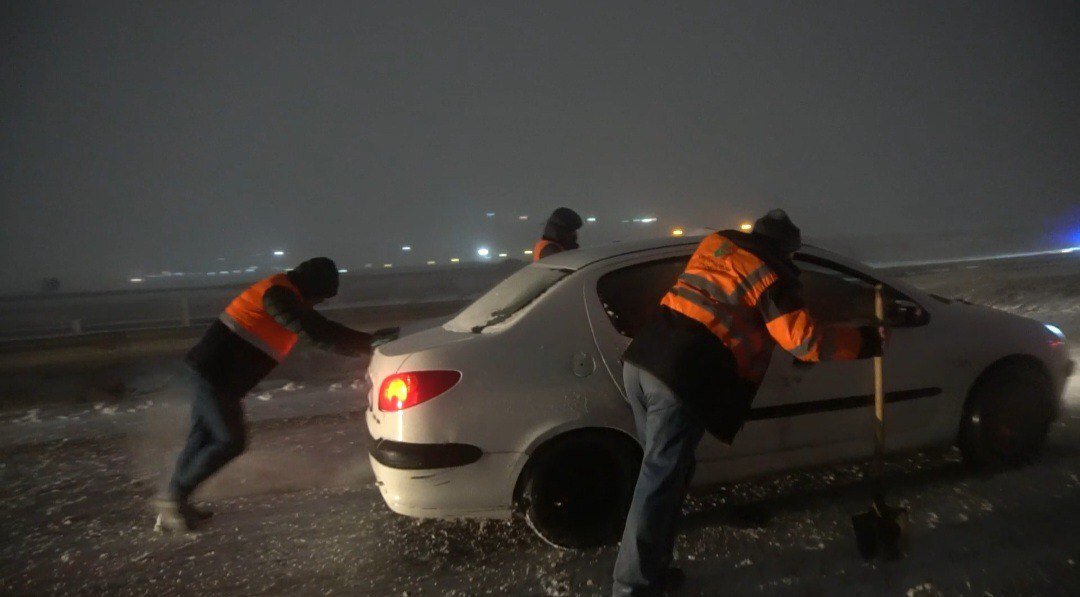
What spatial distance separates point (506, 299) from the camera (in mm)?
3646

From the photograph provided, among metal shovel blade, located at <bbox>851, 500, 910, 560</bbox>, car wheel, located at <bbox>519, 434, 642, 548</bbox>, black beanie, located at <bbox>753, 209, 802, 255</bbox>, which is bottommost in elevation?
metal shovel blade, located at <bbox>851, 500, 910, 560</bbox>

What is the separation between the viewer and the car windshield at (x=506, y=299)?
11.1ft

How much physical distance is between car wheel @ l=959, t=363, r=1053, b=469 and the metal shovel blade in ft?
3.93

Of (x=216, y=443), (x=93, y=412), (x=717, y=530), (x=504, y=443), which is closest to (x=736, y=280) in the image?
(x=504, y=443)

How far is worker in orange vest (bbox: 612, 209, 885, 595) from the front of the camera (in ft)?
8.18

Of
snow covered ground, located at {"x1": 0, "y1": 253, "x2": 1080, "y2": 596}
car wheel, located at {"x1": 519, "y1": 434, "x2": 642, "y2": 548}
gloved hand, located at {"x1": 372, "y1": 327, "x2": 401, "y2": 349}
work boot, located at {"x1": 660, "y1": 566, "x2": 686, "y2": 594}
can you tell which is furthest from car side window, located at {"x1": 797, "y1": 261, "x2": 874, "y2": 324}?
gloved hand, located at {"x1": 372, "y1": 327, "x2": 401, "y2": 349}

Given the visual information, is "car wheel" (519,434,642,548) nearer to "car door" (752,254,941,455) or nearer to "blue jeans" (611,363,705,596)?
"blue jeans" (611,363,705,596)

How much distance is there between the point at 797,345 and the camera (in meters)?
2.50

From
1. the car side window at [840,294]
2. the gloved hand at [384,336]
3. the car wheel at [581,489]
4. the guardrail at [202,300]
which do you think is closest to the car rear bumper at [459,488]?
the car wheel at [581,489]

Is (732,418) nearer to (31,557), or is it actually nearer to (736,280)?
(736,280)

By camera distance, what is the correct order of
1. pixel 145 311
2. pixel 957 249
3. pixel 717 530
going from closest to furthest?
pixel 717 530 < pixel 145 311 < pixel 957 249

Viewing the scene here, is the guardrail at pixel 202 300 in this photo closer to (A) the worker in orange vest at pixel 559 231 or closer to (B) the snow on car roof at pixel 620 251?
(A) the worker in orange vest at pixel 559 231

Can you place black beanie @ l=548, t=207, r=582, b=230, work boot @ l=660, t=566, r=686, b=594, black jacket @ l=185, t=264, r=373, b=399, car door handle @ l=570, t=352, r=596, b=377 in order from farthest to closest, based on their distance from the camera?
black beanie @ l=548, t=207, r=582, b=230 < black jacket @ l=185, t=264, r=373, b=399 < car door handle @ l=570, t=352, r=596, b=377 < work boot @ l=660, t=566, r=686, b=594

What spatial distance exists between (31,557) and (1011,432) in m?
5.57
